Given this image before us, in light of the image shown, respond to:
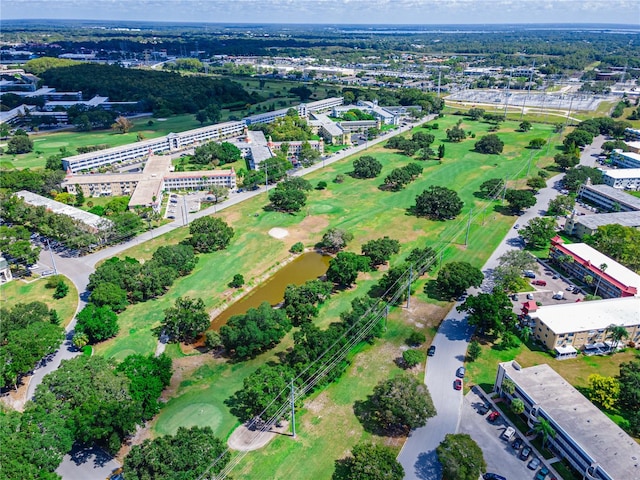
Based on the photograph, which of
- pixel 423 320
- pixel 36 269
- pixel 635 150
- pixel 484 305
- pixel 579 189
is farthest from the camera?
pixel 635 150

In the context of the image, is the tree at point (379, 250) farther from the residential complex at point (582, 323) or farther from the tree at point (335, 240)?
the residential complex at point (582, 323)

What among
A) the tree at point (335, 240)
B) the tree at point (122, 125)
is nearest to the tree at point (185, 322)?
the tree at point (335, 240)

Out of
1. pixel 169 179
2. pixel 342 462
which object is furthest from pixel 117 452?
pixel 169 179

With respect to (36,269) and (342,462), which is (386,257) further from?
(36,269)

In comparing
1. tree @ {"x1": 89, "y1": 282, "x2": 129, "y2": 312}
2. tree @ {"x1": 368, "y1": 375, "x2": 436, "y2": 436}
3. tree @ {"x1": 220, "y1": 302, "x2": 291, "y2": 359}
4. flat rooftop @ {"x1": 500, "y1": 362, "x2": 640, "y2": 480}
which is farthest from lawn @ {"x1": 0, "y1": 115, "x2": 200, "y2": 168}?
flat rooftop @ {"x1": 500, "y1": 362, "x2": 640, "y2": 480}

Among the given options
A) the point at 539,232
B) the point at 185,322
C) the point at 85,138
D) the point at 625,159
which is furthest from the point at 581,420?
the point at 85,138

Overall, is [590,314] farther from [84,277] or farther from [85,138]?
[85,138]
